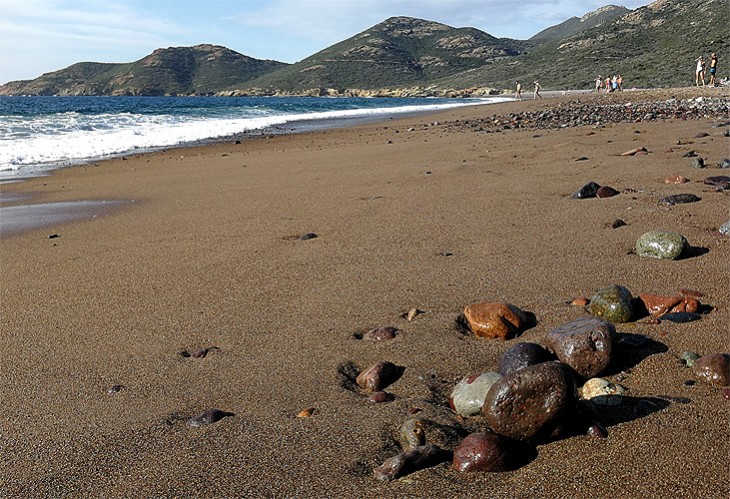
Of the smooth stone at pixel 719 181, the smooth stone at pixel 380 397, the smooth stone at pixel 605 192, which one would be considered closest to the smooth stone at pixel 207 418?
the smooth stone at pixel 380 397

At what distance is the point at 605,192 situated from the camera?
5.10 m

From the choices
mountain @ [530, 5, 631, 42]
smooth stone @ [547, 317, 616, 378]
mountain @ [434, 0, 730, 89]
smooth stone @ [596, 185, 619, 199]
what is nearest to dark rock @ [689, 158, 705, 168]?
smooth stone @ [596, 185, 619, 199]

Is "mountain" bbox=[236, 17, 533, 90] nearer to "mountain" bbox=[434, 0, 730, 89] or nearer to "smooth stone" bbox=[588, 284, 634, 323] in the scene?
"mountain" bbox=[434, 0, 730, 89]

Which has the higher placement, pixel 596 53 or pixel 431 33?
pixel 431 33

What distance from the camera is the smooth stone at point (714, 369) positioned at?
212 cm

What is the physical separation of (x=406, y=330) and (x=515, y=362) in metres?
0.69

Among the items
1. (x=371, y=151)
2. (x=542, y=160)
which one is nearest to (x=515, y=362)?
(x=542, y=160)

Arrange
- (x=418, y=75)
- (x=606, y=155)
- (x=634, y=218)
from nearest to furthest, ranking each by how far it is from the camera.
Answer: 1. (x=634, y=218)
2. (x=606, y=155)
3. (x=418, y=75)

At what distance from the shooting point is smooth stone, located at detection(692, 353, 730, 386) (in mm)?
2117

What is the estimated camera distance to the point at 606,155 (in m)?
7.44

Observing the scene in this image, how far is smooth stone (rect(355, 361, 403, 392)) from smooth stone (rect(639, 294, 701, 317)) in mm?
1162

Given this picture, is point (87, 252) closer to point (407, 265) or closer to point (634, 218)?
point (407, 265)

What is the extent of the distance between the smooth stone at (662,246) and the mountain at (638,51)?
3320cm

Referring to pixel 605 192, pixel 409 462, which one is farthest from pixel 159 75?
pixel 409 462
